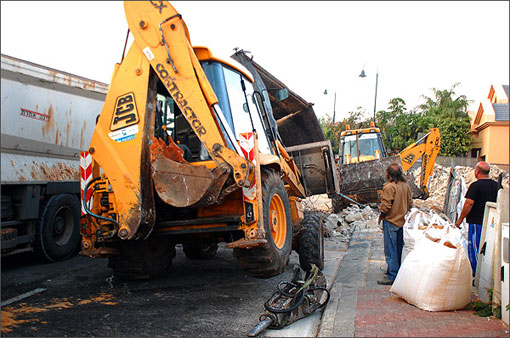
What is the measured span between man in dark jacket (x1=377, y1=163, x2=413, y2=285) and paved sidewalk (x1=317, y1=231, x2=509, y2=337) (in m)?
0.43

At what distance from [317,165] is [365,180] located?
5441mm

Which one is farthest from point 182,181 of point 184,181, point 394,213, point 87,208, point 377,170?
point 377,170

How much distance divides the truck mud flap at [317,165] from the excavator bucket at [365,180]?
4847mm

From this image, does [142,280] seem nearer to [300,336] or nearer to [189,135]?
[189,135]

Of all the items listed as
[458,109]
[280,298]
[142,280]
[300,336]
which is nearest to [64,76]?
[142,280]

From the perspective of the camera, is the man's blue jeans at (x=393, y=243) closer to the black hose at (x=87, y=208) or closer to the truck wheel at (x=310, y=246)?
the truck wheel at (x=310, y=246)

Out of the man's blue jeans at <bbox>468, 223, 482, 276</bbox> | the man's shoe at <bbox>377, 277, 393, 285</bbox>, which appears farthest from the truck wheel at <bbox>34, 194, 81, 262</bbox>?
the man's blue jeans at <bbox>468, 223, 482, 276</bbox>

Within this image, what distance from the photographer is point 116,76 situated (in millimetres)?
5250

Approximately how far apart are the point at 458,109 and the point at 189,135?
3076 centimetres

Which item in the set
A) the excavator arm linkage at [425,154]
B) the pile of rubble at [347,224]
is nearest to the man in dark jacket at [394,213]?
the pile of rubble at [347,224]

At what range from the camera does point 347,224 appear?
11.7m

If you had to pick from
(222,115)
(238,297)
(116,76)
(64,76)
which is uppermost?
(64,76)

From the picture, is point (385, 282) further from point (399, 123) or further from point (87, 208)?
point (399, 123)

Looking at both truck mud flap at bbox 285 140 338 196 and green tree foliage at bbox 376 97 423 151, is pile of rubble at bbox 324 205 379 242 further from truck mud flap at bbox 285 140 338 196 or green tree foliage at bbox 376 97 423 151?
green tree foliage at bbox 376 97 423 151
